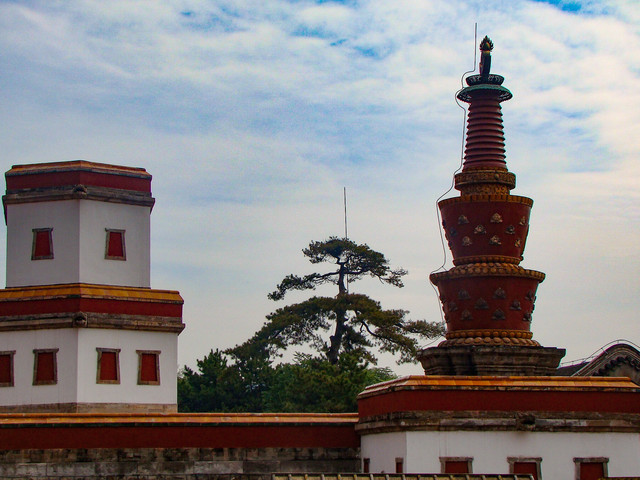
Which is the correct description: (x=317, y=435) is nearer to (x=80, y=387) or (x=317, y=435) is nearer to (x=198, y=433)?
(x=198, y=433)

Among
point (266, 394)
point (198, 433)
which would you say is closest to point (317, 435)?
point (198, 433)

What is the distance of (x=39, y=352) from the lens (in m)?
38.8

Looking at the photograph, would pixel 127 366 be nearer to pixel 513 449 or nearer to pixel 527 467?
pixel 513 449

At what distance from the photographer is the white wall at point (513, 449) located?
2920 centimetres

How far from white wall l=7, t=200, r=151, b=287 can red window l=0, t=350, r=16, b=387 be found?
9.97 feet

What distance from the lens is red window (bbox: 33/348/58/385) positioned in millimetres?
38406

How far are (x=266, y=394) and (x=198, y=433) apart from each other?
100 ft

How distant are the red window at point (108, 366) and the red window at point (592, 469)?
1737 centimetres

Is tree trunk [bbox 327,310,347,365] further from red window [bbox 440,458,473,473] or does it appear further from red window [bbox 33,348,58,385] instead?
red window [bbox 440,458,473,473]

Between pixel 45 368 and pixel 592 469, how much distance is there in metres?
19.6

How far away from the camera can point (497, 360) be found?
32094 millimetres

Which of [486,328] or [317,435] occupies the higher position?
[486,328]

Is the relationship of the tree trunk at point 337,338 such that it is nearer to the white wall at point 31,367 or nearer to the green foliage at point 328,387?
the green foliage at point 328,387

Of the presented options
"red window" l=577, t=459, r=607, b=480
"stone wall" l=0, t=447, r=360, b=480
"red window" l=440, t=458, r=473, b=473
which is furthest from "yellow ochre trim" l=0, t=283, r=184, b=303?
"red window" l=577, t=459, r=607, b=480
